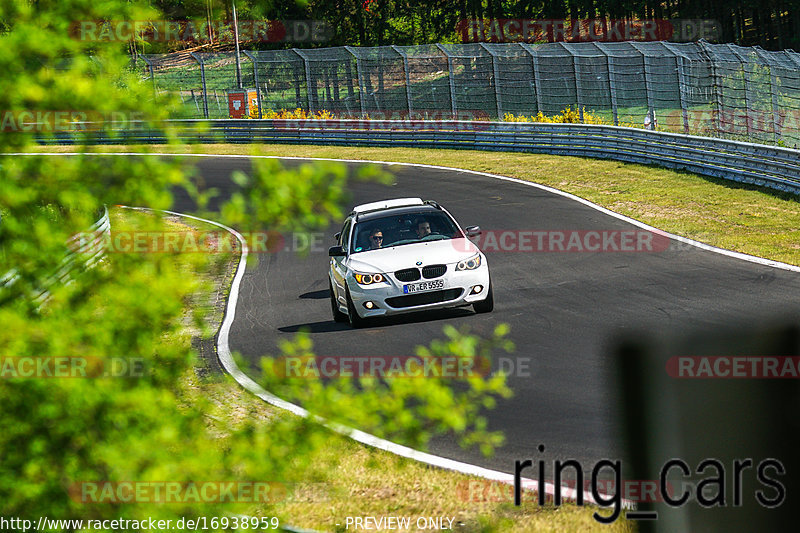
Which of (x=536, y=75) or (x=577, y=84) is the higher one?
(x=536, y=75)

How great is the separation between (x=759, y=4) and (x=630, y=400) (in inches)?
3402

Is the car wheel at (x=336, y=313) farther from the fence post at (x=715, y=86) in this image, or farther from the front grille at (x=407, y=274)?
the fence post at (x=715, y=86)

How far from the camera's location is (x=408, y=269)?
13266 mm

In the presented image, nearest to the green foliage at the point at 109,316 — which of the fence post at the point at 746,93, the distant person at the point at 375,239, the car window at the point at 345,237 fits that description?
the distant person at the point at 375,239

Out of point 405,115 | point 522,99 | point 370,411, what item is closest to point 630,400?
point 370,411

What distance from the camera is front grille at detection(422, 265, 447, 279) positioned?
43.4ft

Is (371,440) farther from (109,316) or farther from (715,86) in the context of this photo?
(715,86)

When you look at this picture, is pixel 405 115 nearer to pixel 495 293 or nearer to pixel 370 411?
pixel 495 293

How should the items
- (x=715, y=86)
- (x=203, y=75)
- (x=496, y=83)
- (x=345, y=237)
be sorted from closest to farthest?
(x=345, y=237), (x=715, y=86), (x=496, y=83), (x=203, y=75)

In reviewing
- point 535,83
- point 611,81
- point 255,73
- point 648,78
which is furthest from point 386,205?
point 255,73

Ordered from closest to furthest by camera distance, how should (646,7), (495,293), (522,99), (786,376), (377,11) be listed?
(786,376) < (495,293) < (522,99) < (377,11) < (646,7)

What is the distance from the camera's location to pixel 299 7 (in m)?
3.85

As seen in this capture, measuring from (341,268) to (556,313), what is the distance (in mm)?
3137

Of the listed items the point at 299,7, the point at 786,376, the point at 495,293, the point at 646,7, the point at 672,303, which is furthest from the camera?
the point at 646,7
